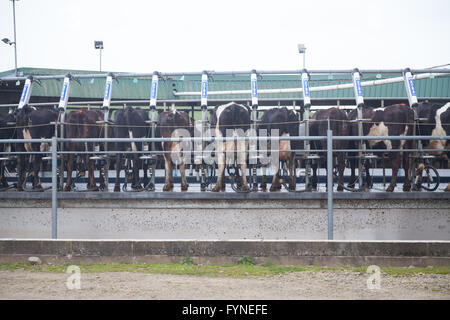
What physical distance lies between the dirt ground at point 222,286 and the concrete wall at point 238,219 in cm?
239

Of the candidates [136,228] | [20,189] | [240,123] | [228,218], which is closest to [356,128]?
[240,123]

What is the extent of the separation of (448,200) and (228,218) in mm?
3823

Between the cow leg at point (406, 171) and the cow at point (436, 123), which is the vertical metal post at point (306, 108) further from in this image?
the cow at point (436, 123)

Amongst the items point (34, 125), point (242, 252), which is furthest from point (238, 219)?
point (34, 125)

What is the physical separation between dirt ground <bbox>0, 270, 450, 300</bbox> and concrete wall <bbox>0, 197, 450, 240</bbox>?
7.84 feet

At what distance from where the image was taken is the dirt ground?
17.8ft

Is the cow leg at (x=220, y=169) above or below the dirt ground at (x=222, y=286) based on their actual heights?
above

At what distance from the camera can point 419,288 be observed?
577 centimetres

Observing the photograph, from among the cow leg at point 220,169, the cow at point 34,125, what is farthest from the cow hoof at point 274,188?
the cow at point 34,125

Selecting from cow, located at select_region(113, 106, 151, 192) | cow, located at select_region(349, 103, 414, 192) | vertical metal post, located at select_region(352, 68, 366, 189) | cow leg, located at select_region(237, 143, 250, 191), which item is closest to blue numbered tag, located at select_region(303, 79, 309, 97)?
vertical metal post, located at select_region(352, 68, 366, 189)

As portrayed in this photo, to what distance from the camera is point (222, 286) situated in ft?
19.2

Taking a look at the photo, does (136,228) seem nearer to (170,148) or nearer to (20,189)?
(170,148)

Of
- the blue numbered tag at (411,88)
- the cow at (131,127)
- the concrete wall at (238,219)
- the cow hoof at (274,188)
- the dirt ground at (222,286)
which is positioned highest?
the blue numbered tag at (411,88)

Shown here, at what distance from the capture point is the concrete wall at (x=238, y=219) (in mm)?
8945
